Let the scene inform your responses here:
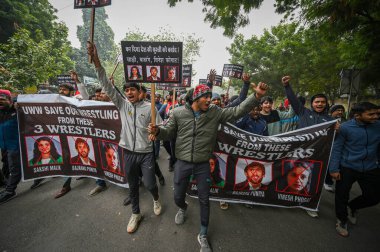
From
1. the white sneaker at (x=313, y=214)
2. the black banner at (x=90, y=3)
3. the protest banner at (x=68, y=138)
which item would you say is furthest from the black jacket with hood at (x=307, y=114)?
the black banner at (x=90, y=3)

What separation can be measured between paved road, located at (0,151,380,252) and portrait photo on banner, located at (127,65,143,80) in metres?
2.30

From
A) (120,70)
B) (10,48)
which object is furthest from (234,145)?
(120,70)

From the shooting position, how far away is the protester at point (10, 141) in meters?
3.43

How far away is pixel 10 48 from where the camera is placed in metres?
7.12

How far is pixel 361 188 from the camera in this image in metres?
2.76

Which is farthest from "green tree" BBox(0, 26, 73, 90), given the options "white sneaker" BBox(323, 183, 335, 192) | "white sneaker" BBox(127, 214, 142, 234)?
"white sneaker" BBox(323, 183, 335, 192)

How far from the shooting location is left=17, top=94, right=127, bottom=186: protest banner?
11.2 feet

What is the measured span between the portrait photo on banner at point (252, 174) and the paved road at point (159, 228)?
0.49m

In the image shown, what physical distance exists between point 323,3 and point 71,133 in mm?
5532

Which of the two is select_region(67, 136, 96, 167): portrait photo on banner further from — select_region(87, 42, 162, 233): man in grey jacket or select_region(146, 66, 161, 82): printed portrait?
select_region(146, 66, 161, 82): printed portrait

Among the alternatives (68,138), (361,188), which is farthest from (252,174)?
(68,138)

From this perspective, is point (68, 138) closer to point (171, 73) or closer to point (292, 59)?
point (171, 73)

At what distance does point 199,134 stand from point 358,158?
239 centimetres

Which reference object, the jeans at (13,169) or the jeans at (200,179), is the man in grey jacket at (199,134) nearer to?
the jeans at (200,179)
